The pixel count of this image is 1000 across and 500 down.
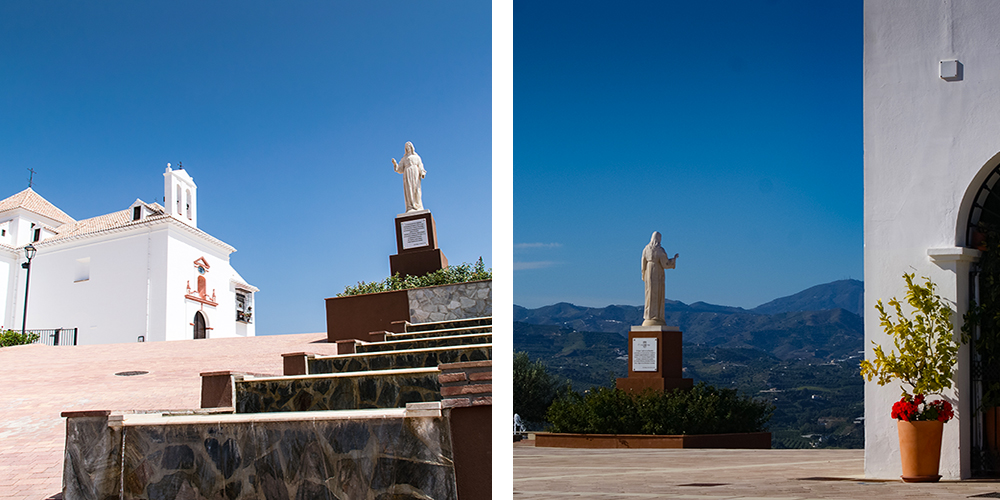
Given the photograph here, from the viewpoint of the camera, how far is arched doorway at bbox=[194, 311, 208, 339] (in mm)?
29828

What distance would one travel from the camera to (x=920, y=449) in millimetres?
4625

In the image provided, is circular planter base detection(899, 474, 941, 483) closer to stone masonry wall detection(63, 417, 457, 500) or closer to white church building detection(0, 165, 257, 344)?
stone masonry wall detection(63, 417, 457, 500)

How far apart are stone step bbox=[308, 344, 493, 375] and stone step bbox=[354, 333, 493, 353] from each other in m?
1.04

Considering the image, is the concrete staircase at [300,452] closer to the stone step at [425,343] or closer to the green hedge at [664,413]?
the stone step at [425,343]

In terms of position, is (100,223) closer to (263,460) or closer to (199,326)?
(199,326)

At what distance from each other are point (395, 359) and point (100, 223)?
100ft

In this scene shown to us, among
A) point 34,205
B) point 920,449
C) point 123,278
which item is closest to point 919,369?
point 920,449

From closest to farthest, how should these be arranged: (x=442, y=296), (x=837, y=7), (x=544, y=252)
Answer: (x=442, y=296), (x=837, y=7), (x=544, y=252)

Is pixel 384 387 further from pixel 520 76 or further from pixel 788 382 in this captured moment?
pixel 520 76

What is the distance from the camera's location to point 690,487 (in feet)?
15.6

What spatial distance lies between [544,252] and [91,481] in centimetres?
3305

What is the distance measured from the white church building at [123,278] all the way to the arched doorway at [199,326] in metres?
0.04

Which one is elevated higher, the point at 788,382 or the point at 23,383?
the point at 23,383

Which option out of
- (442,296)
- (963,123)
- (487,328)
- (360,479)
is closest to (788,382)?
(442,296)
